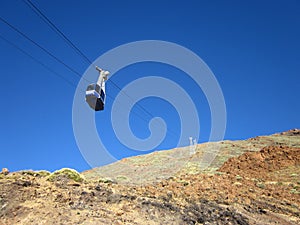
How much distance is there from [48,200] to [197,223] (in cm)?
526

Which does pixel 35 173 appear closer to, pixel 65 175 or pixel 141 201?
pixel 65 175

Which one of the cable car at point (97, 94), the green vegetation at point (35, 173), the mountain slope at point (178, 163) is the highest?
the mountain slope at point (178, 163)

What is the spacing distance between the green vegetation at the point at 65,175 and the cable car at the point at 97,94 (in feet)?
14.4

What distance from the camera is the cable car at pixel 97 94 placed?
34.4 feet

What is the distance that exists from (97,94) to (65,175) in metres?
5.41

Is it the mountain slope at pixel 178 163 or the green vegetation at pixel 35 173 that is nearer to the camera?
the green vegetation at pixel 35 173

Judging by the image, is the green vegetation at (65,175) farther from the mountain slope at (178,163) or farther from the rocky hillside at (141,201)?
the mountain slope at (178,163)

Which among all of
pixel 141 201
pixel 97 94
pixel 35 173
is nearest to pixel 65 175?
pixel 35 173

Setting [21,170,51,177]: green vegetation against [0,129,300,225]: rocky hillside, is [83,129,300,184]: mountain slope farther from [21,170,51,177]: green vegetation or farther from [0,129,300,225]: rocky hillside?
[21,170,51,177]: green vegetation

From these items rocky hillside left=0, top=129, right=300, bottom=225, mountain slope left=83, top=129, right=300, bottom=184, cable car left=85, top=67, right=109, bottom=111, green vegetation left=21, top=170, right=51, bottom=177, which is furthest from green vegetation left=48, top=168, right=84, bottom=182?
mountain slope left=83, top=129, right=300, bottom=184

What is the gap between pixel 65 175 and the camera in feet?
46.0

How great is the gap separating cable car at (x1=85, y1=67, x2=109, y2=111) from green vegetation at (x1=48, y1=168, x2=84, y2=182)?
4396 millimetres

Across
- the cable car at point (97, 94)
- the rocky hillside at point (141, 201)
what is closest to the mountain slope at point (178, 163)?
the rocky hillside at point (141, 201)

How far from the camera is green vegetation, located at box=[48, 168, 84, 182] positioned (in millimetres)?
13461
